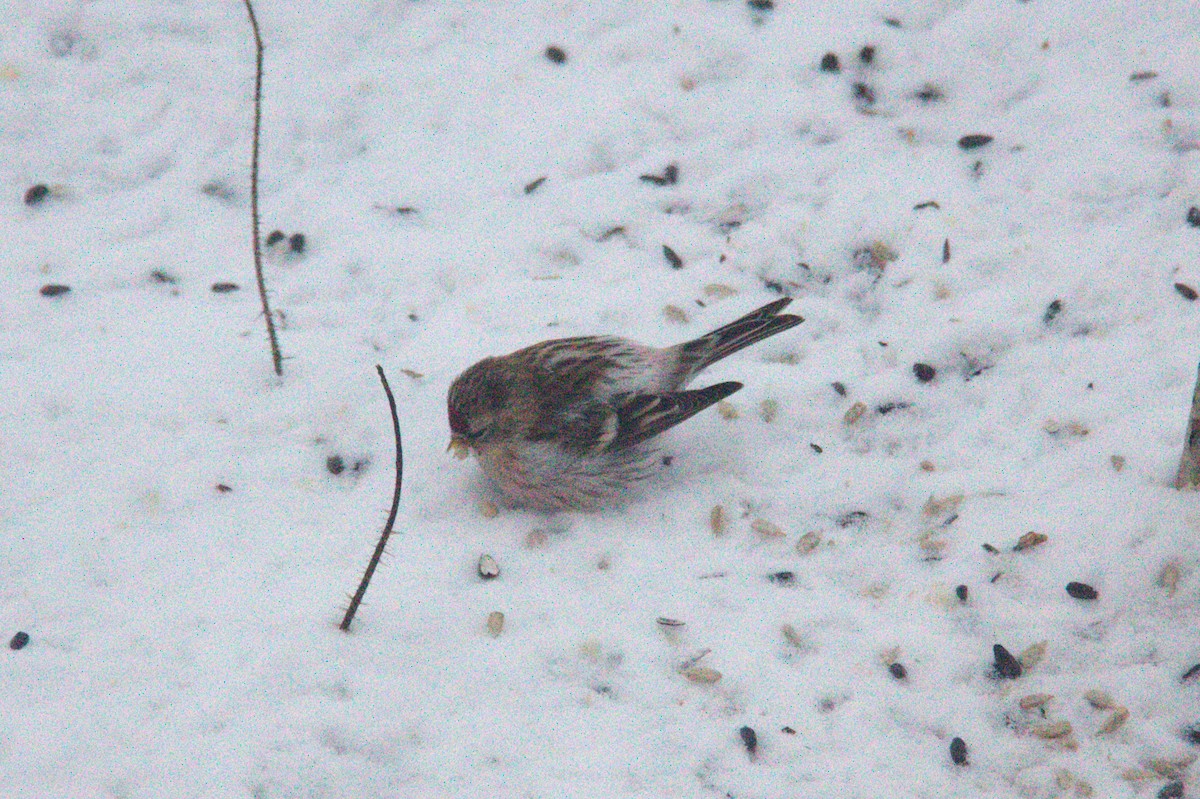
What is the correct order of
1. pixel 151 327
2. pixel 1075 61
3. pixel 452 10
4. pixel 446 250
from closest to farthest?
pixel 151 327, pixel 446 250, pixel 1075 61, pixel 452 10

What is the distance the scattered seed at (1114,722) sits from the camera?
2840 mm

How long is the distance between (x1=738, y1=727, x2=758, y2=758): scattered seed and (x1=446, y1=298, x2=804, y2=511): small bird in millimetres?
961

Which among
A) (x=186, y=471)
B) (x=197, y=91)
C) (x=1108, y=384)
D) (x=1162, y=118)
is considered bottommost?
(x=186, y=471)

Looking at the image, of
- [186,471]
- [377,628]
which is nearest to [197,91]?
[186,471]

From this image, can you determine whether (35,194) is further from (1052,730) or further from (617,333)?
(1052,730)

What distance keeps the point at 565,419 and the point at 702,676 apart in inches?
37.4

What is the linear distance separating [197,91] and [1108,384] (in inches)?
155

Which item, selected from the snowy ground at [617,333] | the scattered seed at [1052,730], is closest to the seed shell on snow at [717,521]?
the snowy ground at [617,333]

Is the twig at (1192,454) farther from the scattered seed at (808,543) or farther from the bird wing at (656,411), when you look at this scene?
the bird wing at (656,411)

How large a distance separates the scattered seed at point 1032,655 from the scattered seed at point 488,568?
Result: 4.90 ft

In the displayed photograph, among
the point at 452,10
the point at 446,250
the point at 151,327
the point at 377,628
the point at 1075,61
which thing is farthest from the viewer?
the point at 452,10

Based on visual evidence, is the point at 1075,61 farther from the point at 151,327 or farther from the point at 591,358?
the point at 151,327

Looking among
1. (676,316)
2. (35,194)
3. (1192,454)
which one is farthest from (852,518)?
(35,194)

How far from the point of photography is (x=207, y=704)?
9.47 ft
